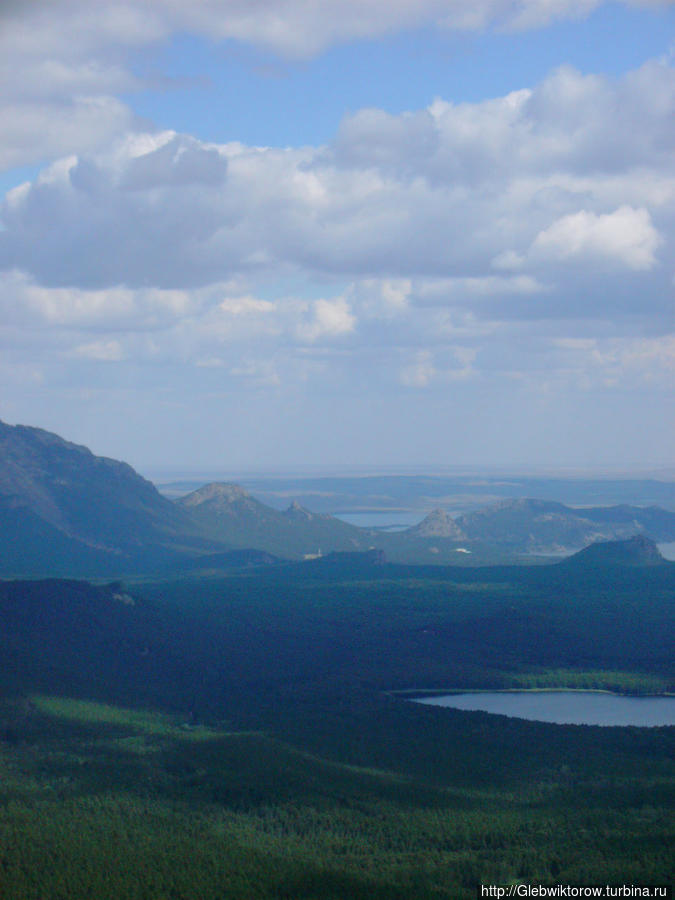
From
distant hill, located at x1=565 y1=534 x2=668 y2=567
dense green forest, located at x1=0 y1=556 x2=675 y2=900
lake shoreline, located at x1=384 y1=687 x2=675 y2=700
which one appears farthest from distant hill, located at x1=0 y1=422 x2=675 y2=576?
lake shoreline, located at x1=384 y1=687 x2=675 y2=700

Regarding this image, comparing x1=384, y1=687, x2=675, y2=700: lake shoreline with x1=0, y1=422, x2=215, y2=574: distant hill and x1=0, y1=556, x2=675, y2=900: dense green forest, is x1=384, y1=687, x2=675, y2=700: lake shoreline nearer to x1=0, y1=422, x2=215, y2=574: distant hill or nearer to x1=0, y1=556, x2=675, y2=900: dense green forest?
x1=0, y1=556, x2=675, y2=900: dense green forest

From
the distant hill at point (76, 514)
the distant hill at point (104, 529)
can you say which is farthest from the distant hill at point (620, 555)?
the distant hill at point (76, 514)

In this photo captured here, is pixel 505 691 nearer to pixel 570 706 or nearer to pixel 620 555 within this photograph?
pixel 570 706

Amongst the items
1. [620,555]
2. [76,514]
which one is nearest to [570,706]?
[620,555]

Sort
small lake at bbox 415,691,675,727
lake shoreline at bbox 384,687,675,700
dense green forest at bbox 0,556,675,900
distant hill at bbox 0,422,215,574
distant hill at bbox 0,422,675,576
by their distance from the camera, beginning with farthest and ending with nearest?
distant hill at bbox 0,422,675,576 < distant hill at bbox 0,422,215,574 < lake shoreline at bbox 384,687,675,700 < small lake at bbox 415,691,675,727 < dense green forest at bbox 0,556,675,900

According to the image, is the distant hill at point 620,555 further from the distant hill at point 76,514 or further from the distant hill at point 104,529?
the distant hill at point 76,514

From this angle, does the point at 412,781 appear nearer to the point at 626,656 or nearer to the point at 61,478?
the point at 626,656

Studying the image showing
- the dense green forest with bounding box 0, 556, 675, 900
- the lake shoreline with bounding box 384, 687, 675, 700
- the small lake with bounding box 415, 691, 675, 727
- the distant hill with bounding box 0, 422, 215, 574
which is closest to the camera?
the dense green forest with bounding box 0, 556, 675, 900
